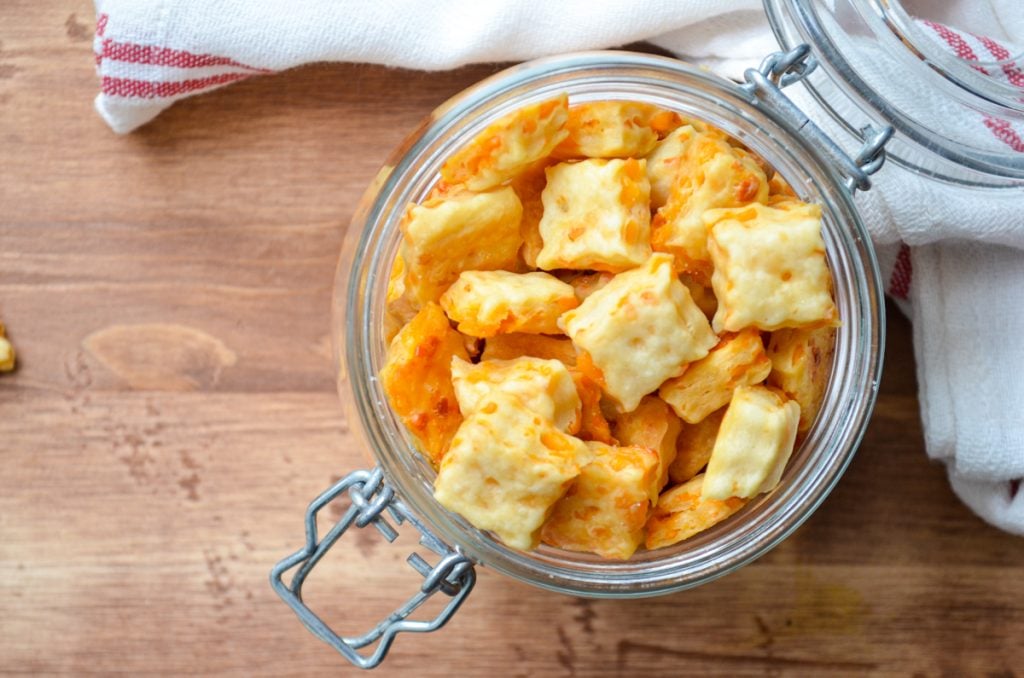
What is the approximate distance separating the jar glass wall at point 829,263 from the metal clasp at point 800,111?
0.07 feet

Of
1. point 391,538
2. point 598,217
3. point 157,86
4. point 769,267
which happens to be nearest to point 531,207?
point 598,217

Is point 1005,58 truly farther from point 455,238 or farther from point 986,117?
point 455,238

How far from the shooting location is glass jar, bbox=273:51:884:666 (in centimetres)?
76

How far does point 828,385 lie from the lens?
810 millimetres

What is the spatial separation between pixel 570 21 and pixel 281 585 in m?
0.58

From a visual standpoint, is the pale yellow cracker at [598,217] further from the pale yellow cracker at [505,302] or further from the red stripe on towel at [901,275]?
the red stripe on towel at [901,275]

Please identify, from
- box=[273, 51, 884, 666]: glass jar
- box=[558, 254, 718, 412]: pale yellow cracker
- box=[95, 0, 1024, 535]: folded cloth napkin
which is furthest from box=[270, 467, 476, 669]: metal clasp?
box=[95, 0, 1024, 535]: folded cloth napkin

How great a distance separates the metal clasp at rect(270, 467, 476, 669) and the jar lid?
50 cm

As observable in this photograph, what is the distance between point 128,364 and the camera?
1006 millimetres

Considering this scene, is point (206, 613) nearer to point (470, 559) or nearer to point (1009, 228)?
point (470, 559)

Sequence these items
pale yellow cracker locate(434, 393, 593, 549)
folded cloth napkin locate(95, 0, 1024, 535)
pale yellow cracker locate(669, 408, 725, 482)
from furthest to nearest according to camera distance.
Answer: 1. folded cloth napkin locate(95, 0, 1024, 535)
2. pale yellow cracker locate(669, 408, 725, 482)
3. pale yellow cracker locate(434, 393, 593, 549)

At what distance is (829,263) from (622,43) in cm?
30

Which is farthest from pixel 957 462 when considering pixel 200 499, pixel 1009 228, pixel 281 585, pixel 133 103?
pixel 133 103

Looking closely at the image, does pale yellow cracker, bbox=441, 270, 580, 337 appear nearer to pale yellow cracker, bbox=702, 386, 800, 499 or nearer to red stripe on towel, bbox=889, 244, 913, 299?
pale yellow cracker, bbox=702, 386, 800, 499
